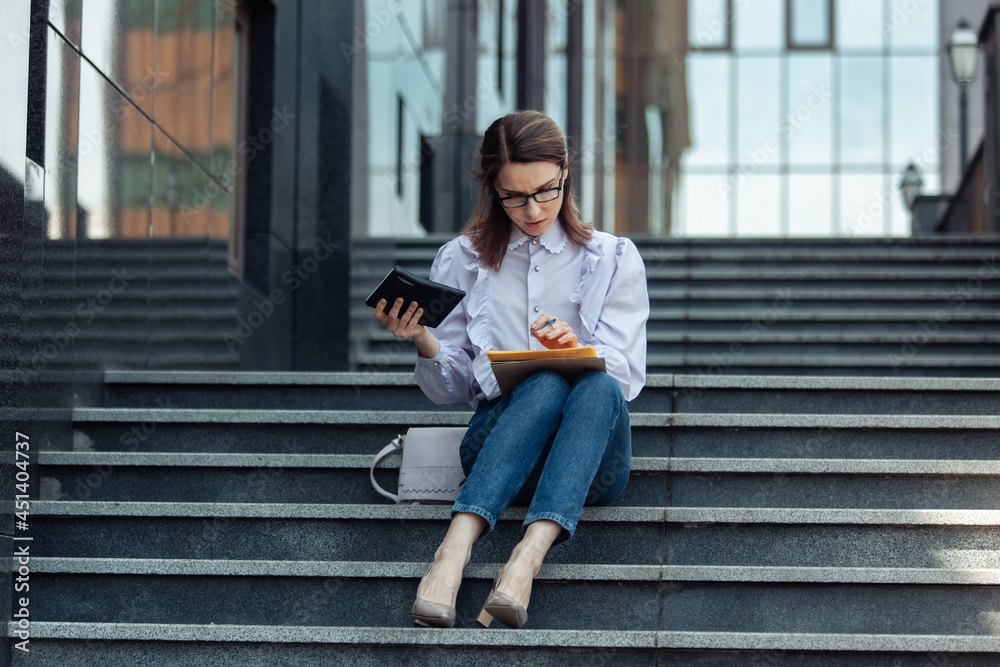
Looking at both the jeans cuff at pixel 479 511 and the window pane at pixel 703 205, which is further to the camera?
the window pane at pixel 703 205

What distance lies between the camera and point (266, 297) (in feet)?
22.8

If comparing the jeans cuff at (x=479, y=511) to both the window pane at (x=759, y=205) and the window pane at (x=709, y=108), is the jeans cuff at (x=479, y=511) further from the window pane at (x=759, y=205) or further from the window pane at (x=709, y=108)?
the window pane at (x=709, y=108)

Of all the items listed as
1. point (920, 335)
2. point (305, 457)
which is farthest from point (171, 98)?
point (920, 335)

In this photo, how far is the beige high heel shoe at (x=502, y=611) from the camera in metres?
2.82

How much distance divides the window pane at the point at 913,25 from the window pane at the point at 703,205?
4.13 m

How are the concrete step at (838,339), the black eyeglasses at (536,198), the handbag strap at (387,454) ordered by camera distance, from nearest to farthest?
the black eyeglasses at (536,198)
the handbag strap at (387,454)
the concrete step at (838,339)

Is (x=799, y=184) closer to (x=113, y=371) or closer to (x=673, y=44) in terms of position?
(x=673, y=44)

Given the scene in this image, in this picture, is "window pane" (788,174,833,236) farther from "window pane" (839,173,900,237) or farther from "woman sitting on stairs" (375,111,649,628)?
"woman sitting on stairs" (375,111,649,628)

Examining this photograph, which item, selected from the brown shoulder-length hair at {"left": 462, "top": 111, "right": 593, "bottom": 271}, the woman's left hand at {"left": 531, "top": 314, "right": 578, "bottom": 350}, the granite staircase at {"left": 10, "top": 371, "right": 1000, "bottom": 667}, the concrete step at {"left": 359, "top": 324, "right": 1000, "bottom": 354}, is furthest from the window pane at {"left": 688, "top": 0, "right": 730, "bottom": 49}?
the woman's left hand at {"left": 531, "top": 314, "right": 578, "bottom": 350}

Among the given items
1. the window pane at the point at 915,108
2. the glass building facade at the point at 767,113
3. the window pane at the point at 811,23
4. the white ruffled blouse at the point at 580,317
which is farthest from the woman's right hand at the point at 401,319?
the window pane at the point at 915,108

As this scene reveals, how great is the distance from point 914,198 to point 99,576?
12594 millimetres

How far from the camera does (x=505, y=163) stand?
3.31m

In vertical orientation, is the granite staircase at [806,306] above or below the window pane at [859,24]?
below

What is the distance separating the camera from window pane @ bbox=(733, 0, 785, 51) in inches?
868
